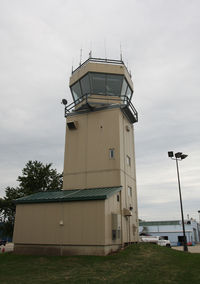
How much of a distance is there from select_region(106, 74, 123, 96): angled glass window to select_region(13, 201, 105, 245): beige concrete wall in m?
11.9

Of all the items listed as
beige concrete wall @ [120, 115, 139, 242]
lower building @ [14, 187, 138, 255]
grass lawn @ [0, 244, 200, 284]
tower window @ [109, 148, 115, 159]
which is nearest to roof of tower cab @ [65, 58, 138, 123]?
beige concrete wall @ [120, 115, 139, 242]

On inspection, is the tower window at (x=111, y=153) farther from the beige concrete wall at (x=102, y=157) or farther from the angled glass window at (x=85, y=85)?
the angled glass window at (x=85, y=85)

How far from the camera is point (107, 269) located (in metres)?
13.3

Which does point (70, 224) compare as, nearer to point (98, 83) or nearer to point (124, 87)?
point (98, 83)

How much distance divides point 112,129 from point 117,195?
6.13 meters

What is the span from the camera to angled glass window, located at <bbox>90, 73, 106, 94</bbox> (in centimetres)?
2494

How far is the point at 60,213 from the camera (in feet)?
63.3

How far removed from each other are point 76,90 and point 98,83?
2909mm

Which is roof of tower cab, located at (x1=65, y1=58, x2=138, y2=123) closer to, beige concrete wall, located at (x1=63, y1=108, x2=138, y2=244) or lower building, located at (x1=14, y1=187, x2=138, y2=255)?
beige concrete wall, located at (x1=63, y1=108, x2=138, y2=244)

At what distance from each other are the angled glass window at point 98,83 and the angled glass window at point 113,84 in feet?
1.31

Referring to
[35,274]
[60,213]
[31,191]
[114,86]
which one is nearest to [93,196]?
[60,213]

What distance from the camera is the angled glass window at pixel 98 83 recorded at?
24.9 meters

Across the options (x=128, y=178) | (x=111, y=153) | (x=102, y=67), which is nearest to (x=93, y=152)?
(x=111, y=153)

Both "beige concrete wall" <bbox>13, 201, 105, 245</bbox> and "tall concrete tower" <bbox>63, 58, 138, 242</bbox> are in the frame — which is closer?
"beige concrete wall" <bbox>13, 201, 105, 245</bbox>
